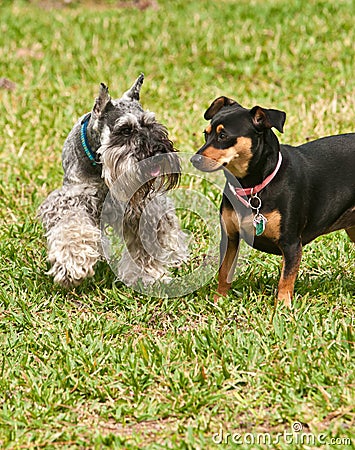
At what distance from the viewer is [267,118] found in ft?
13.9

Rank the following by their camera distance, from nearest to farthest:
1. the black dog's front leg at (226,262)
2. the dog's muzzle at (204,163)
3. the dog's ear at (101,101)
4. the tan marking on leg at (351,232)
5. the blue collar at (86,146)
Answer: the dog's muzzle at (204,163)
the black dog's front leg at (226,262)
the dog's ear at (101,101)
the blue collar at (86,146)
the tan marking on leg at (351,232)

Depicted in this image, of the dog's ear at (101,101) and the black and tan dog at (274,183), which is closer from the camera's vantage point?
the black and tan dog at (274,183)

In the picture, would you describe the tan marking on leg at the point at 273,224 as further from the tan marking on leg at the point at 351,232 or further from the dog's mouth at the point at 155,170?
the tan marking on leg at the point at 351,232

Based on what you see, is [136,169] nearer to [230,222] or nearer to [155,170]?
[155,170]

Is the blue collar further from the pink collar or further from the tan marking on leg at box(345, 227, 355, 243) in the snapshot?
the tan marking on leg at box(345, 227, 355, 243)

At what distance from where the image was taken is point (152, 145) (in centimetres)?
470

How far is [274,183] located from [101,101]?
1280mm

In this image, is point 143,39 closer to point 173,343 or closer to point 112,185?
point 112,185

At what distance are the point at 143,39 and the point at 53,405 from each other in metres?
7.95

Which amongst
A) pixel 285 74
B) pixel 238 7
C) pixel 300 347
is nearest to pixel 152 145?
pixel 300 347

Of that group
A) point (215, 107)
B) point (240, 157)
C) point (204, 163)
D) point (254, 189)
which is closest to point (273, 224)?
point (254, 189)

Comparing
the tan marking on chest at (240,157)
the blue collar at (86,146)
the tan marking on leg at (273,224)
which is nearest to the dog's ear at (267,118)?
the tan marking on chest at (240,157)

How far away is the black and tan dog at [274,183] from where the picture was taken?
4.26 meters

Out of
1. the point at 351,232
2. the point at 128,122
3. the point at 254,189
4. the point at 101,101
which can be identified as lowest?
the point at 351,232
